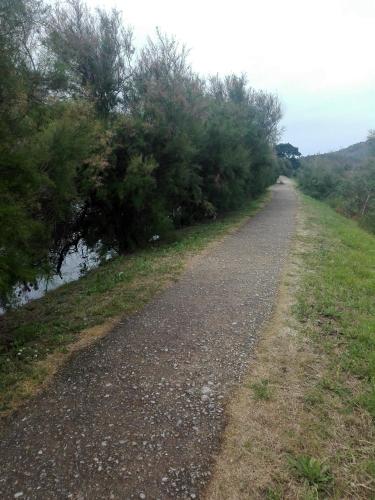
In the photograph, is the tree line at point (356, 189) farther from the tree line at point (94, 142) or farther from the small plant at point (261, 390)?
the small plant at point (261, 390)

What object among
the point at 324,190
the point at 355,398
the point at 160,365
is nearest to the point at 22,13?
the point at 160,365

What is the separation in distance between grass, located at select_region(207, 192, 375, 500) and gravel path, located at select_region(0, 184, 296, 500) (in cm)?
21

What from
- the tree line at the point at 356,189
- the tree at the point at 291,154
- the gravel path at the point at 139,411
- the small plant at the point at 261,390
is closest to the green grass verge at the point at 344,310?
the small plant at the point at 261,390

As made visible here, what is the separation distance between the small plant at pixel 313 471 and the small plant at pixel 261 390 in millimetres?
738

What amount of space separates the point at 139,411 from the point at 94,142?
23.7 feet

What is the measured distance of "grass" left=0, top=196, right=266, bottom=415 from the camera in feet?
12.5

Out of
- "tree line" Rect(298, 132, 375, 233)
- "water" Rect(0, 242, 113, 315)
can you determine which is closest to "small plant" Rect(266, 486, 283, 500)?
"water" Rect(0, 242, 113, 315)

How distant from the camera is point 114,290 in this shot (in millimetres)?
6570

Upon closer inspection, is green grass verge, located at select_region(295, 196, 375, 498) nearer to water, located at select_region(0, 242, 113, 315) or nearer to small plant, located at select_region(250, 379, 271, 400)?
small plant, located at select_region(250, 379, 271, 400)

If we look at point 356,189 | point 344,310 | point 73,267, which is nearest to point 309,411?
point 344,310

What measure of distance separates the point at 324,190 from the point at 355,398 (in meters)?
39.3

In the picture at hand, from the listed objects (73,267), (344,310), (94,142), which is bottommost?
(73,267)

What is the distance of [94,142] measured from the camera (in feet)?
28.3

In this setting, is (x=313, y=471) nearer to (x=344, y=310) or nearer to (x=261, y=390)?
(x=261, y=390)
